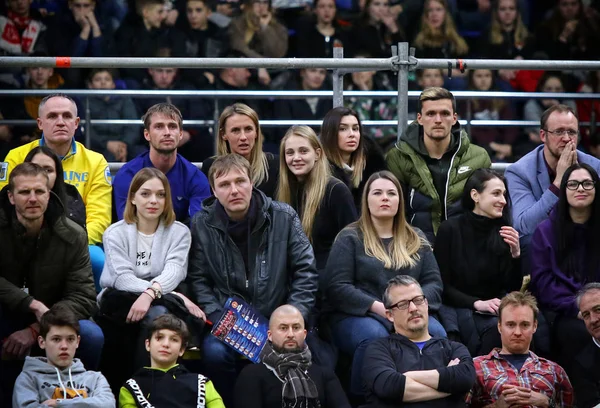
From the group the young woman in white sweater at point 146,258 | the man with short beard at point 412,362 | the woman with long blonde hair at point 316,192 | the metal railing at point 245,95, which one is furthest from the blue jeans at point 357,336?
the metal railing at point 245,95

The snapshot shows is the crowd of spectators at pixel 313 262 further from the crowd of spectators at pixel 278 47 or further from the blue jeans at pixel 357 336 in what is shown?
the crowd of spectators at pixel 278 47

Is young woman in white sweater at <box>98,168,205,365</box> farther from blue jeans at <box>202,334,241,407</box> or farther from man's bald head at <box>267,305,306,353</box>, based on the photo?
man's bald head at <box>267,305,306,353</box>

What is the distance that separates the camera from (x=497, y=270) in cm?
795

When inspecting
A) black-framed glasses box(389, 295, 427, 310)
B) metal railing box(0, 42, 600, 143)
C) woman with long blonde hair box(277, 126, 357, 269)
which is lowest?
black-framed glasses box(389, 295, 427, 310)

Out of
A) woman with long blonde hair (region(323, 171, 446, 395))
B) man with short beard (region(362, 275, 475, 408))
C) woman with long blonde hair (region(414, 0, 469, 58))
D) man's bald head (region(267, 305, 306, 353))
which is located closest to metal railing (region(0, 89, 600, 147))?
woman with long blonde hair (region(414, 0, 469, 58))

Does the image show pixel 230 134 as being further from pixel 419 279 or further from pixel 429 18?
pixel 429 18

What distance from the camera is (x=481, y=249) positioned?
7961mm

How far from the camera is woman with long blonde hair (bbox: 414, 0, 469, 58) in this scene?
474 inches

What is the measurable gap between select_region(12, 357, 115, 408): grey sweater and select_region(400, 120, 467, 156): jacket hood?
2629mm

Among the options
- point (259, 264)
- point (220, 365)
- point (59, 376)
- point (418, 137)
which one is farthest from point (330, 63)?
point (59, 376)

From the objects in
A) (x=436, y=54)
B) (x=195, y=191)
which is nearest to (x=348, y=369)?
(x=195, y=191)

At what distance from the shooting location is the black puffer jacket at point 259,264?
7.50 m

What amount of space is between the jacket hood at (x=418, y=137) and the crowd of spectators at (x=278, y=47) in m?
2.48

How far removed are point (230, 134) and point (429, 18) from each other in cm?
443
